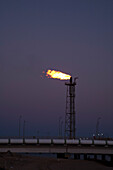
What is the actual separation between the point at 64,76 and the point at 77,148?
35006 millimetres

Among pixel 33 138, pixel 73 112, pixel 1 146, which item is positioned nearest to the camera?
pixel 1 146

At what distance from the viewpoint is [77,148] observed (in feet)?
334

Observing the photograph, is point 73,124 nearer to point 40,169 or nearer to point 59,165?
point 59,165

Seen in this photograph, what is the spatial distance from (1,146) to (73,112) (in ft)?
113

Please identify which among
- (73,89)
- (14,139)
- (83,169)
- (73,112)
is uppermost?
(73,89)

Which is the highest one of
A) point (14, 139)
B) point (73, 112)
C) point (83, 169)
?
point (73, 112)

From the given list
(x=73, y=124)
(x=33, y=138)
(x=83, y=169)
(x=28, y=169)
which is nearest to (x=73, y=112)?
(x=73, y=124)

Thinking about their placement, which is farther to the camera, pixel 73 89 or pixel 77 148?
pixel 73 89

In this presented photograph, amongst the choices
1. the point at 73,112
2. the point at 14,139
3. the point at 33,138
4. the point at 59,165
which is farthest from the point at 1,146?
the point at 73,112

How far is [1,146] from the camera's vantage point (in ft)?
327

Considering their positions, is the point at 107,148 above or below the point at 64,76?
below

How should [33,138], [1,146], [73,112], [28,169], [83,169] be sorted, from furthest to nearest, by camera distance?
1. [73,112]
2. [33,138]
3. [1,146]
4. [83,169]
5. [28,169]

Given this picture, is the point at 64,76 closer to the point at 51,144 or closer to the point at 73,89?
the point at 73,89

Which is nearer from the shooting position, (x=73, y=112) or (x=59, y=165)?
(x=59, y=165)
